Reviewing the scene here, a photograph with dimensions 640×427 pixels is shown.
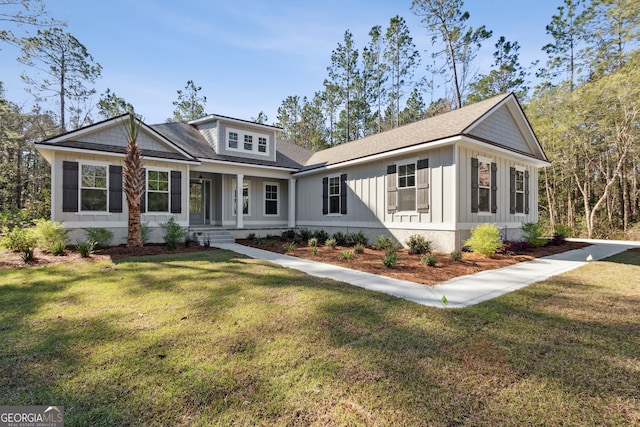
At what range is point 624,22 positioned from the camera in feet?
49.2

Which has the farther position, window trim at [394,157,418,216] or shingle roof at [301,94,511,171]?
window trim at [394,157,418,216]

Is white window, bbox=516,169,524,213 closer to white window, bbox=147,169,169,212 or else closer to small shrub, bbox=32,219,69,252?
white window, bbox=147,169,169,212

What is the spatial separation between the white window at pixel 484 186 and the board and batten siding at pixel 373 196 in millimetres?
1513

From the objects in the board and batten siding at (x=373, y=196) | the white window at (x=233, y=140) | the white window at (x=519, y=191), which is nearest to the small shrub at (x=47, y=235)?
the white window at (x=233, y=140)

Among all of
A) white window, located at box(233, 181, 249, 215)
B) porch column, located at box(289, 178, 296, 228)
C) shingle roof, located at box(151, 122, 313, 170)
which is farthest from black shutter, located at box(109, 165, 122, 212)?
porch column, located at box(289, 178, 296, 228)

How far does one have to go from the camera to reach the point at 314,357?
101 inches

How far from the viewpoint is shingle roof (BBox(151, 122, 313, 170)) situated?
12216 mm

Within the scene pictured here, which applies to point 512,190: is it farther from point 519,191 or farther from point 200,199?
point 200,199

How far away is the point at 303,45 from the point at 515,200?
10545mm

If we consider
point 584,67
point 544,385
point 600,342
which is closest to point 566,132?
point 584,67

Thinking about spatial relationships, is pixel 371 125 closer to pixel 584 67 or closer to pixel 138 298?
pixel 584 67

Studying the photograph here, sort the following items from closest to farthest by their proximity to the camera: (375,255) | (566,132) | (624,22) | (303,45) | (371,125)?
(375,255) < (303,45) < (624,22) < (566,132) < (371,125)

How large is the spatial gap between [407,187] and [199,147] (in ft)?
29.7

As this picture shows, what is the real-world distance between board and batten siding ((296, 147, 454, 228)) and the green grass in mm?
4401
